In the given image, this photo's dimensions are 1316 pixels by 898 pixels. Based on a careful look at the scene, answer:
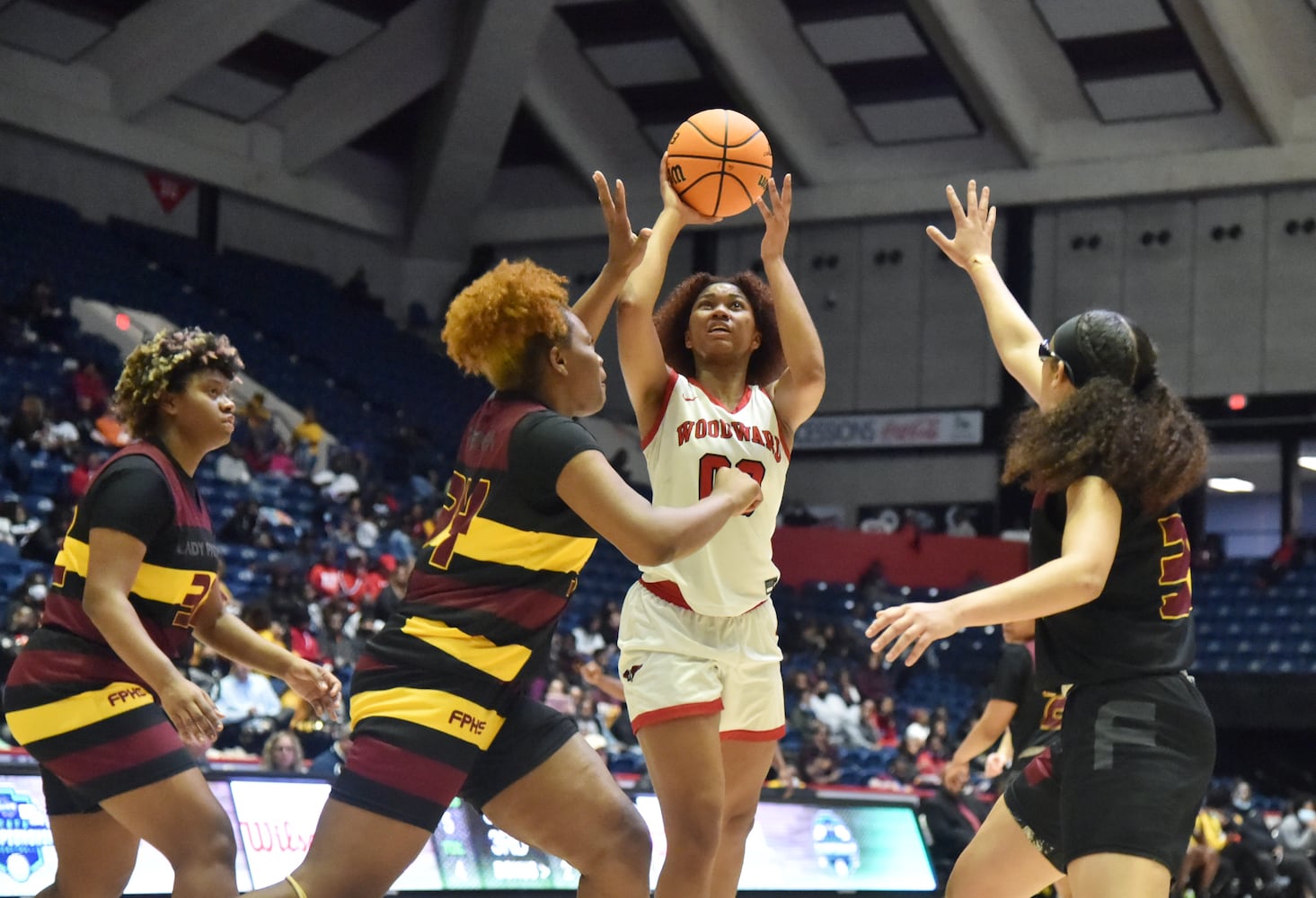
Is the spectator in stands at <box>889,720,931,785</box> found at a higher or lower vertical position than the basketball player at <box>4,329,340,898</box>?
lower

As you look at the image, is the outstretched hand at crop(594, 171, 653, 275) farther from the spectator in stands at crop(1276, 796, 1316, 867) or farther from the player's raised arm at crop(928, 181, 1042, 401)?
the spectator in stands at crop(1276, 796, 1316, 867)

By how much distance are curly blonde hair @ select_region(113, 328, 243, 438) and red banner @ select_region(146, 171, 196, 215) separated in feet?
65.0

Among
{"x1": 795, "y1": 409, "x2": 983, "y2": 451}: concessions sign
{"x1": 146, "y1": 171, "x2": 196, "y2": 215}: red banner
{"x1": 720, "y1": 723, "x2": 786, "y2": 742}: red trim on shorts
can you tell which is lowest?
{"x1": 720, "y1": 723, "x2": 786, "y2": 742}: red trim on shorts

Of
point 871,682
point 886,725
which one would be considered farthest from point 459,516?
point 871,682

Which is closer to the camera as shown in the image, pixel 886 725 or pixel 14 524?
pixel 14 524

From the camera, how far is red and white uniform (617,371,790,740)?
4.70m

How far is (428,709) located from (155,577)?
1.22 m

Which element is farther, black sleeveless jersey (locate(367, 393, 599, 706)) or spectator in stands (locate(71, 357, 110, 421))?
spectator in stands (locate(71, 357, 110, 421))

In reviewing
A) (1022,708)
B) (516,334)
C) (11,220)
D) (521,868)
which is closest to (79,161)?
(11,220)

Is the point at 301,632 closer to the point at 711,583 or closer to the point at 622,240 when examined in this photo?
the point at 711,583

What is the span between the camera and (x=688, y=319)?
5.36 m

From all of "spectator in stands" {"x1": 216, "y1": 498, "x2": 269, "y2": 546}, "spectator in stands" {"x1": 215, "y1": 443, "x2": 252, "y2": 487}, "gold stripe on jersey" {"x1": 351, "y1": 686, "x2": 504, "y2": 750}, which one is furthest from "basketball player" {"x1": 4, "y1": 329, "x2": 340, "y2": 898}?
"spectator in stands" {"x1": 215, "y1": 443, "x2": 252, "y2": 487}

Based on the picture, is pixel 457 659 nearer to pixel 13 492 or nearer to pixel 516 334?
pixel 516 334

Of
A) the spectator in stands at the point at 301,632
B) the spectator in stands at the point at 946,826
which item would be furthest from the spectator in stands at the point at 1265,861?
the spectator in stands at the point at 301,632
